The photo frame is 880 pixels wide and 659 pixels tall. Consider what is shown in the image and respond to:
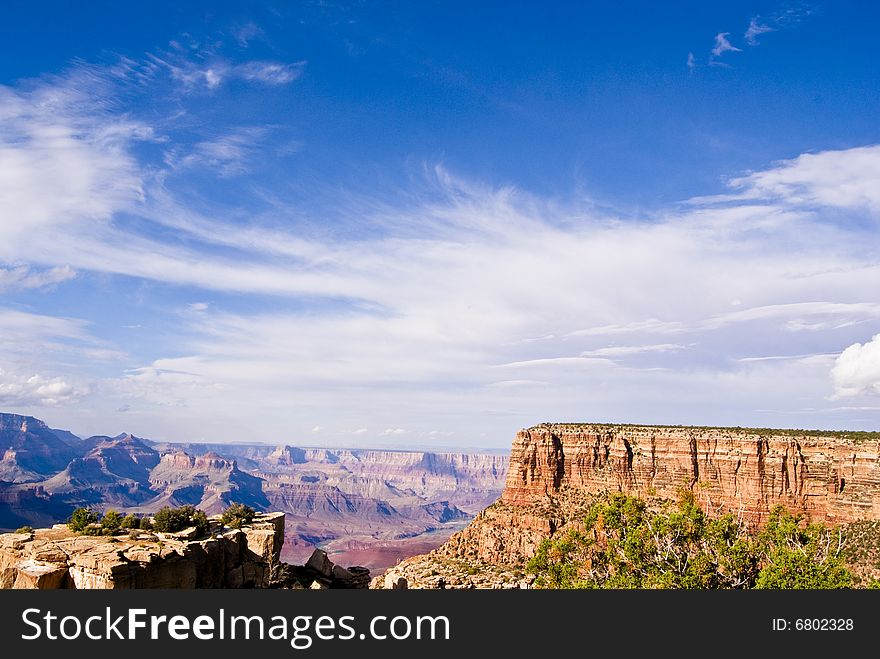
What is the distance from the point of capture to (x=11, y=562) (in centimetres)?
3097

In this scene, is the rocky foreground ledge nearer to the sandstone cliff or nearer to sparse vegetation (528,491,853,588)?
sparse vegetation (528,491,853,588)

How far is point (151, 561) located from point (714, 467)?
349 ft

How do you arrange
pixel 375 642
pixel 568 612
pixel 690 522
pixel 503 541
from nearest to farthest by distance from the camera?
pixel 375 642 → pixel 568 612 → pixel 690 522 → pixel 503 541

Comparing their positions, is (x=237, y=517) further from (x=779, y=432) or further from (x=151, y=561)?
(x=779, y=432)

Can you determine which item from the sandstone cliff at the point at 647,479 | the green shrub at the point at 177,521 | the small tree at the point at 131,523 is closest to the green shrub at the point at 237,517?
the green shrub at the point at 177,521

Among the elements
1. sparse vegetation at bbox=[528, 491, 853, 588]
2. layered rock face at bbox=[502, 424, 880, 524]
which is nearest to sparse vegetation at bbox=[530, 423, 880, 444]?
layered rock face at bbox=[502, 424, 880, 524]

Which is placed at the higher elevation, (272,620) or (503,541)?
(272,620)

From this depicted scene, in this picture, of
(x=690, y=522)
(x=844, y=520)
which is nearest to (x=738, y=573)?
(x=690, y=522)

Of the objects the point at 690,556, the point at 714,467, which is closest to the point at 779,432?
the point at 714,467

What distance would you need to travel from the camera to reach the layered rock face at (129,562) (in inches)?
1138

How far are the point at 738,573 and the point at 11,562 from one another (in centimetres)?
3965

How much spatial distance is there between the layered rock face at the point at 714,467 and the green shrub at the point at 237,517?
73054 millimetres

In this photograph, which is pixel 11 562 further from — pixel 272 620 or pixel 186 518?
pixel 272 620

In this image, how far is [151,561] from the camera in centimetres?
3256
